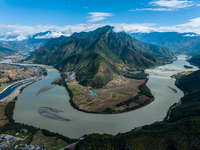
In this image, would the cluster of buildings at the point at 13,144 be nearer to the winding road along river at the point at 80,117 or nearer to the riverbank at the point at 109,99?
the winding road along river at the point at 80,117

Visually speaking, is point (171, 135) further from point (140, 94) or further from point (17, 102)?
point (17, 102)

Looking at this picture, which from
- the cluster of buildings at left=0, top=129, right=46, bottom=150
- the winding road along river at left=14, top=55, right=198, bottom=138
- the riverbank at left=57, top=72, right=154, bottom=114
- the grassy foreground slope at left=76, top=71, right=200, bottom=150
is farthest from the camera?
the riverbank at left=57, top=72, right=154, bottom=114

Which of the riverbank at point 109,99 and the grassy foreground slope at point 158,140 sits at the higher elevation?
the grassy foreground slope at point 158,140

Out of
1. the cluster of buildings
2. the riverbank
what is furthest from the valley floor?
the cluster of buildings

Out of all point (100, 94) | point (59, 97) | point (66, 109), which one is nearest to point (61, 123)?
point (66, 109)

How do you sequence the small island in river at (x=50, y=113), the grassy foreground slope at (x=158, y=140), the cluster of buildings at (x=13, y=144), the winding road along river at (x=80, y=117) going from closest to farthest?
1. the grassy foreground slope at (x=158, y=140)
2. the cluster of buildings at (x=13, y=144)
3. the winding road along river at (x=80, y=117)
4. the small island in river at (x=50, y=113)

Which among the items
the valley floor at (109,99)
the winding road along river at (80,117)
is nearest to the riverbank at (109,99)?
the valley floor at (109,99)

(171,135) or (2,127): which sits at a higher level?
(171,135)

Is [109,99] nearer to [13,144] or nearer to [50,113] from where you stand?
[50,113]

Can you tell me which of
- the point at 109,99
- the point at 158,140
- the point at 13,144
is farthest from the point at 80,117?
the point at 158,140

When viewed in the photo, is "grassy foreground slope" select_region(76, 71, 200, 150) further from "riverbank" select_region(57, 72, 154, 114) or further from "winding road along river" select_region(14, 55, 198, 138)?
"riverbank" select_region(57, 72, 154, 114)

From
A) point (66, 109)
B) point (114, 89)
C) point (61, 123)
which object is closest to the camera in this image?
point (61, 123)
